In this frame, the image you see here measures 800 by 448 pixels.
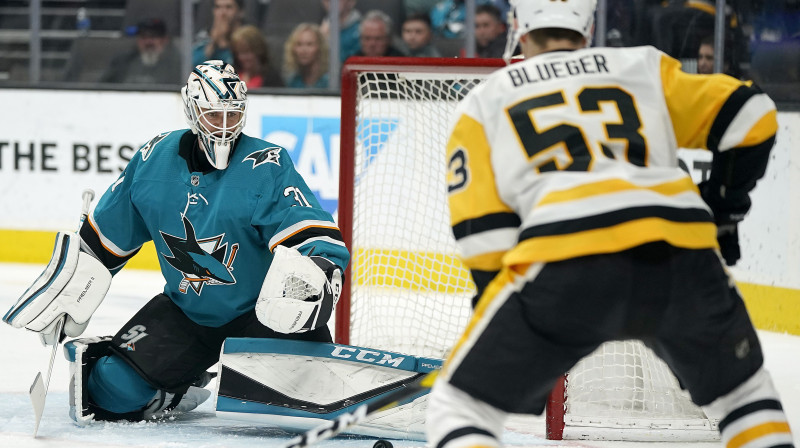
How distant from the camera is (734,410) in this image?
1.72 m

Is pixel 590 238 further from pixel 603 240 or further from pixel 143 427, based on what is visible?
pixel 143 427

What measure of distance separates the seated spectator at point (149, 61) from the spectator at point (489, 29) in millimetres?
1630

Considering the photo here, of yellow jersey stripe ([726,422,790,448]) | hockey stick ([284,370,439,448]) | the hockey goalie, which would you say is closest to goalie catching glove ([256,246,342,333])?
the hockey goalie

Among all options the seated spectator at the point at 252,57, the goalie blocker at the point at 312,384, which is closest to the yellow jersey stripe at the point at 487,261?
the goalie blocker at the point at 312,384

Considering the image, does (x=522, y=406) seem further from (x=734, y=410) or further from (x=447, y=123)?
(x=447, y=123)

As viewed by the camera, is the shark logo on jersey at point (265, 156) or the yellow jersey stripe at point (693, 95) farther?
the shark logo on jersey at point (265, 156)

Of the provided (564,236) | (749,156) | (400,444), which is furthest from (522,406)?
(400,444)

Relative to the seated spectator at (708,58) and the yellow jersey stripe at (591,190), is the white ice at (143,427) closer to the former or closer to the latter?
the yellow jersey stripe at (591,190)

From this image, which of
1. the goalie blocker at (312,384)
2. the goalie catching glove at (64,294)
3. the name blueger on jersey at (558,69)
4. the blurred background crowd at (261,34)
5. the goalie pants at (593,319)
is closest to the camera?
the goalie pants at (593,319)

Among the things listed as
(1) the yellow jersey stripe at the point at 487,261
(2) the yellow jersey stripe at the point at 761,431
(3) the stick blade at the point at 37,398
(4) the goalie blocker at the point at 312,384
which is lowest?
(3) the stick blade at the point at 37,398

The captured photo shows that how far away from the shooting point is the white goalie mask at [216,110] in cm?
283

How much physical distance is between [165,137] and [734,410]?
1.73m

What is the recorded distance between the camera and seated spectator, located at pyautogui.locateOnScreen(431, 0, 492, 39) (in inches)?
235

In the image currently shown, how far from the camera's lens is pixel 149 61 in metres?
6.42
